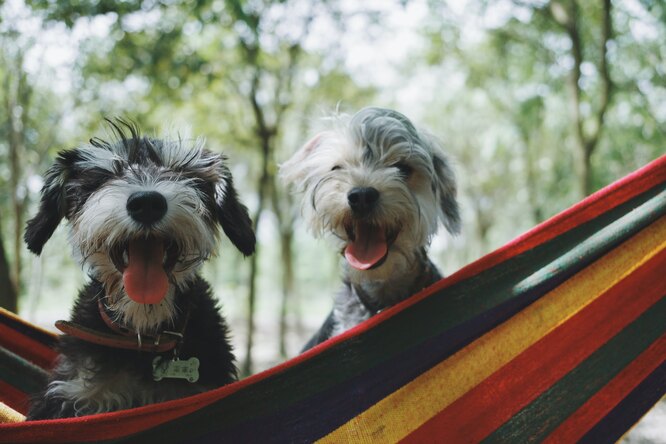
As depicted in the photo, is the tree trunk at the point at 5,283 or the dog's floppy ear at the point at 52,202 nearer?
the dog's floppy ear at the point at 52,202

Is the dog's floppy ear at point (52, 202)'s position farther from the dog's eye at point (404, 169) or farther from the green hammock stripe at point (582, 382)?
the green hammock stripe at point (582, 382)

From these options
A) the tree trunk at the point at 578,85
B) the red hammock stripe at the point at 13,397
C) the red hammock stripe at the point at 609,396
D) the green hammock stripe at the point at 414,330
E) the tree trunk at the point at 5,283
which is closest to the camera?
the green hammock stripe at the point at 414,330

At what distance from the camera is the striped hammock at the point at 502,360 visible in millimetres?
2389

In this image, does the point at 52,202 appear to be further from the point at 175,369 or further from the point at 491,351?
the point at 491,351

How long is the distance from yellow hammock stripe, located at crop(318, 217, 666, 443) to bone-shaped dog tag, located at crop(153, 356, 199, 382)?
71 centimetres

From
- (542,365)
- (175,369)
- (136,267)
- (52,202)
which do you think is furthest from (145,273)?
(542,365)

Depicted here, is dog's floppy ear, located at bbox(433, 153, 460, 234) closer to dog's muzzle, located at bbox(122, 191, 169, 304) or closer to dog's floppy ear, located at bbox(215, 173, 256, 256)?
dog's floppy ear, located at bbox(215, 173, 256, 256)

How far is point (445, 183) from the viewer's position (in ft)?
12.6

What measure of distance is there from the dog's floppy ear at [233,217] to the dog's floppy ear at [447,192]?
55.1 inches

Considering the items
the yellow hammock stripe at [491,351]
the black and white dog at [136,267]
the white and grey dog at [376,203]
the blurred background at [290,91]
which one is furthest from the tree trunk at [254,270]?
the yellow hammock stripe at [491,351]

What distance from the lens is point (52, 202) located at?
285 centimetres

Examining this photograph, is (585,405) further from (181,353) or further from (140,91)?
(140,91)

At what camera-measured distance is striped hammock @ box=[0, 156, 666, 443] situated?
94.0 inches

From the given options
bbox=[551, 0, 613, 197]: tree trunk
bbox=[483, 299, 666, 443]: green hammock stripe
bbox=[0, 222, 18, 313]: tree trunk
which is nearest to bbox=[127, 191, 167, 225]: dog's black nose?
bbox=[483, 299, 666, 443]: green hammock stripe
